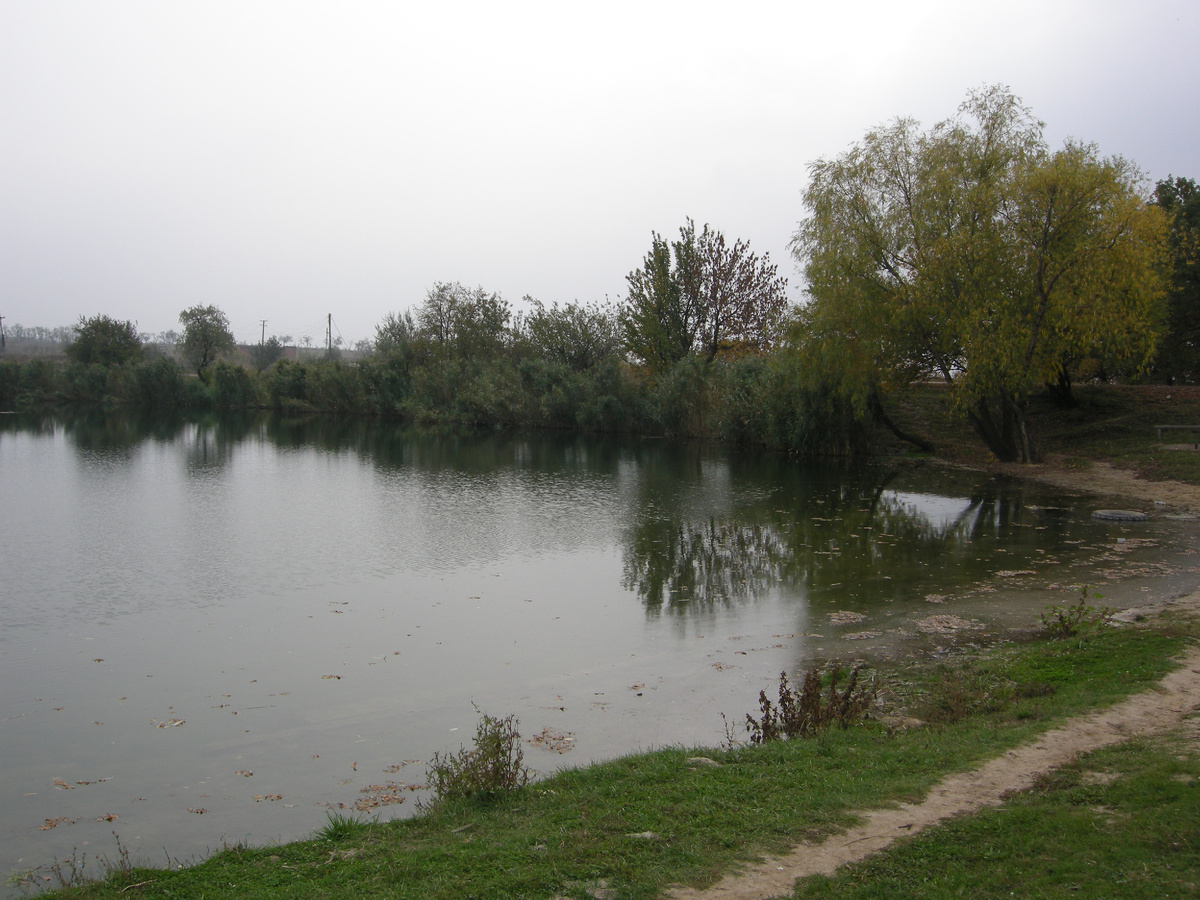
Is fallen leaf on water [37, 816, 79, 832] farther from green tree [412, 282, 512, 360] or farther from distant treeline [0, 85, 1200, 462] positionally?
green tree [412, 282, 512, 360]

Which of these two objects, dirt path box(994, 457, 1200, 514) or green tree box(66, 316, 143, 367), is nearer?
dirt path box(994, 457, 1200, 514)

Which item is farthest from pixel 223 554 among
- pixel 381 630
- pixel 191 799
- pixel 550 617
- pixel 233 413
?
pixel 233 413

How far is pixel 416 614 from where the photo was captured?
1236cm

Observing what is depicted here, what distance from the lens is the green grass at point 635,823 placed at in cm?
457

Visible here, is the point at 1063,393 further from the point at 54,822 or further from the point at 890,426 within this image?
the point at 54,822

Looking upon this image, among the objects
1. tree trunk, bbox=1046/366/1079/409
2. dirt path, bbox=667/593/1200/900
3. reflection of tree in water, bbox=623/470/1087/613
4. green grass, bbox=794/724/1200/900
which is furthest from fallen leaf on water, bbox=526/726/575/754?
tree trunk, bbox=1046/366/1079/409

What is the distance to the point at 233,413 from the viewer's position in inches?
2813

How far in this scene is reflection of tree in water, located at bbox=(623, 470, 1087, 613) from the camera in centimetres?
1388

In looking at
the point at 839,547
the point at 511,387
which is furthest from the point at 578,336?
the point at 839,547

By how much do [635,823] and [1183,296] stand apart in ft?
128

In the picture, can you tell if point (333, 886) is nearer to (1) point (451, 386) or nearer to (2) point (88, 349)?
(1) point (451, 386)

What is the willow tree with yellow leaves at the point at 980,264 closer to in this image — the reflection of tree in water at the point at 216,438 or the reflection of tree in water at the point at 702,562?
the reflection of tree in water at the point at 702,562

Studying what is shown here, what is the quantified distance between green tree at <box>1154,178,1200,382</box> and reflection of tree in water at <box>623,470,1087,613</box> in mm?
17584

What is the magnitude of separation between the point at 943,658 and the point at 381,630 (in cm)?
728
